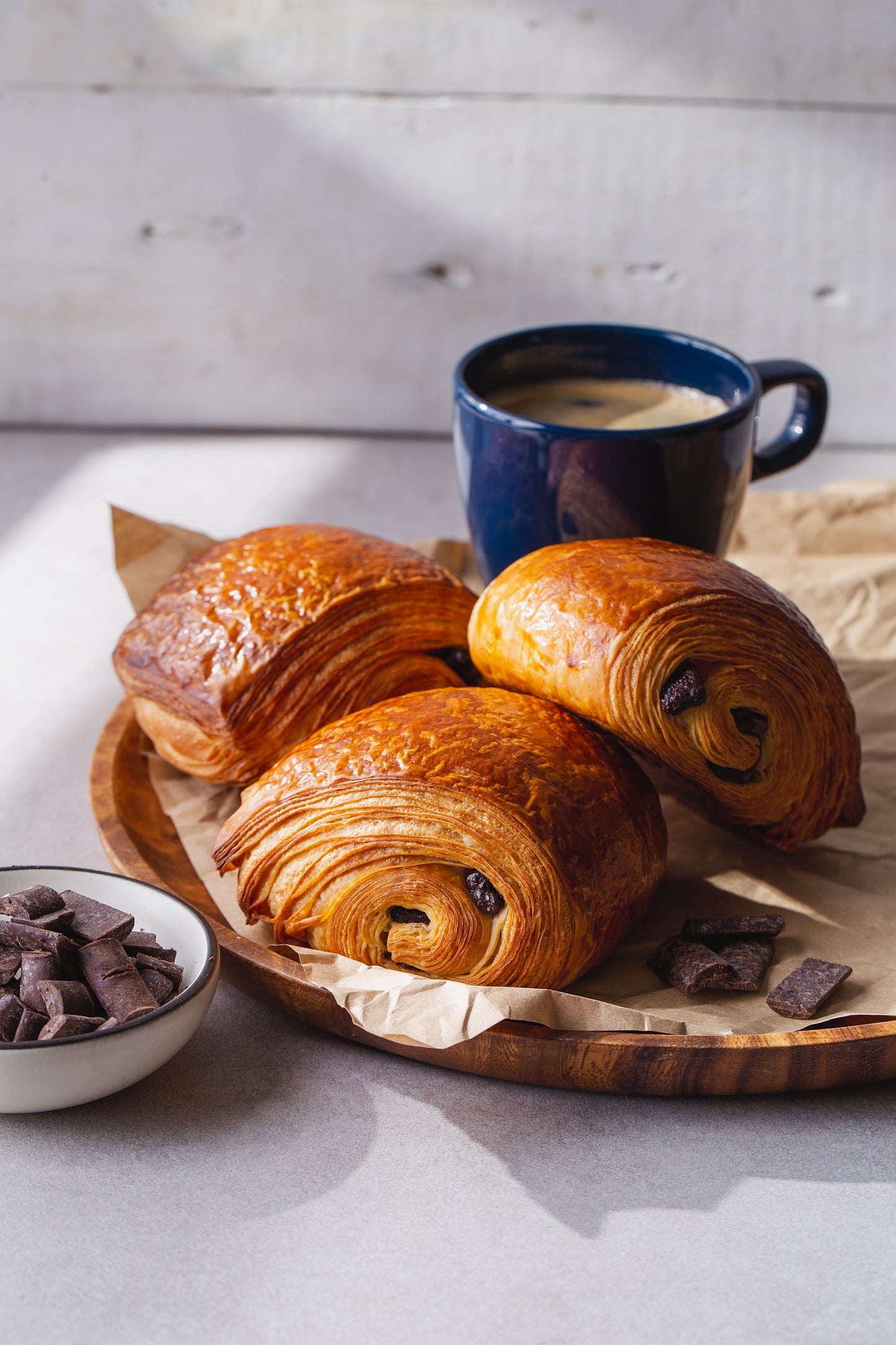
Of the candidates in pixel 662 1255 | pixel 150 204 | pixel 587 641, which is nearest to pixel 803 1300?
pixel 662 1255

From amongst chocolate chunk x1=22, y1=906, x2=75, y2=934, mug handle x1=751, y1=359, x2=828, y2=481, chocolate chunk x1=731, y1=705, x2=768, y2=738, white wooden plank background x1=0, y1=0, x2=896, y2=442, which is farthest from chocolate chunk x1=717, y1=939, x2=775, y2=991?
white wooden plank background x1=0, y1=0, x2=896, y2=442

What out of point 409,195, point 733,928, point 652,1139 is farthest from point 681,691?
point 409,195

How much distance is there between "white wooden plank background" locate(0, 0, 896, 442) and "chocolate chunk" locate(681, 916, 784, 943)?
4.39ft

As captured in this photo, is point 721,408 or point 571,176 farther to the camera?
point 571,176

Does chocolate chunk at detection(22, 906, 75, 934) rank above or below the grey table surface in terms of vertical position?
above

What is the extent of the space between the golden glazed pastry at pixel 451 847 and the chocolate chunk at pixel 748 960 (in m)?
0.07

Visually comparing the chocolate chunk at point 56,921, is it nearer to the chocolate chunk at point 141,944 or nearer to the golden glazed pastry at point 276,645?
the chocolate chunk at point 141,944

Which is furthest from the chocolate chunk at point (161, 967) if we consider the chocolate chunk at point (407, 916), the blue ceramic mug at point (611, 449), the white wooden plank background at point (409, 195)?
the white wooden plank background at point (409, 195)

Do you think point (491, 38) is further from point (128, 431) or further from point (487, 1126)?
point (487, 1126)

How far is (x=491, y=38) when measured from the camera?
6.06 feet

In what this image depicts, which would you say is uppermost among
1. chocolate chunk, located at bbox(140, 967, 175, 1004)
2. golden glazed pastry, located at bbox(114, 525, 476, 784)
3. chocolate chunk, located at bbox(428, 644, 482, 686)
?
golden glazed pastry, located at bbox(114, 525, 476, 784)

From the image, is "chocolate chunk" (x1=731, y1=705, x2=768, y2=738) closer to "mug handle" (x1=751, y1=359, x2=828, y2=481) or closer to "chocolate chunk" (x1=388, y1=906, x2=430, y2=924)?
"chocolate chunk" (x1=388, y1=906, x2=430, y2=924)

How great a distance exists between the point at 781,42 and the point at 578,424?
954 mm

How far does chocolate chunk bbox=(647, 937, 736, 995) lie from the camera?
Answer: 0.86 meters
